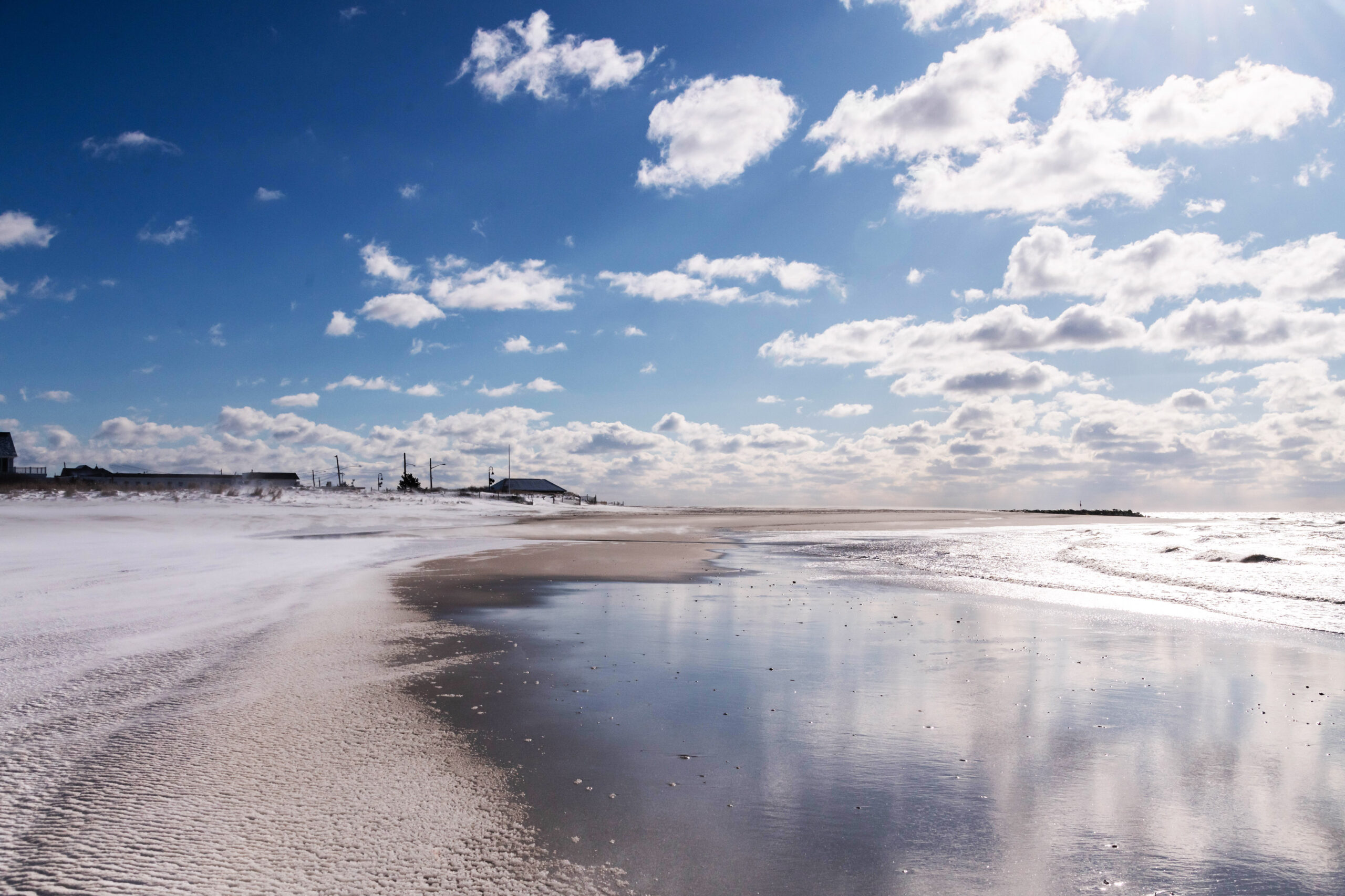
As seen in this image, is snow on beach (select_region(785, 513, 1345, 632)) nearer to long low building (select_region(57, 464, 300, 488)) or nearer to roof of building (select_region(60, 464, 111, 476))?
long low building (select_region(57, 464, 300, 488))

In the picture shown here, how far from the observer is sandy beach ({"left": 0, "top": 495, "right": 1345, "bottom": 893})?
352 cm

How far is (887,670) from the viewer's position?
7492mm

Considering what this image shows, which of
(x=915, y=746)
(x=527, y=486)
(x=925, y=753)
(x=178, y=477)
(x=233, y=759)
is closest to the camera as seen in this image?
(x=233, y=759)

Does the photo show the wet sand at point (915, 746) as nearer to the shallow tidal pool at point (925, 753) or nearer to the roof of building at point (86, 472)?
the shallow tidal pool at point (925, 753)

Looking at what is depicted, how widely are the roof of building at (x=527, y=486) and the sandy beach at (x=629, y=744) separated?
112484 mm

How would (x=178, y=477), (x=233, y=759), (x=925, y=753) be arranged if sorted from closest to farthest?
(x=233, y=759)
(x=925, y=753)
(x=178, y=477)

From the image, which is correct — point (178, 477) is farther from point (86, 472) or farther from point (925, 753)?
point (925, 753)

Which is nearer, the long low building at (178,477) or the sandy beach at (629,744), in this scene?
the sandy beach at (629,744)

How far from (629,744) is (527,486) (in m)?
128

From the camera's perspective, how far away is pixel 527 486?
13025 centimetres

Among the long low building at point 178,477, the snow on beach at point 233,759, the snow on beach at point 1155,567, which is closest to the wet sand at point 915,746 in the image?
the snow on beach at point 233,759

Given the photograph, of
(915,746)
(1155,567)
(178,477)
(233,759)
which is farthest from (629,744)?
(178,477)

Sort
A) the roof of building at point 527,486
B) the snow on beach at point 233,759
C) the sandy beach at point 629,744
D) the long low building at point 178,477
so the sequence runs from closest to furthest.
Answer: the snow on beach at point 233,759, the sandy beach at point 629,744, the long low building at point 178,477, the roof of building at point 527,486

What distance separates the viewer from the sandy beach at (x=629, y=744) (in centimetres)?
352
